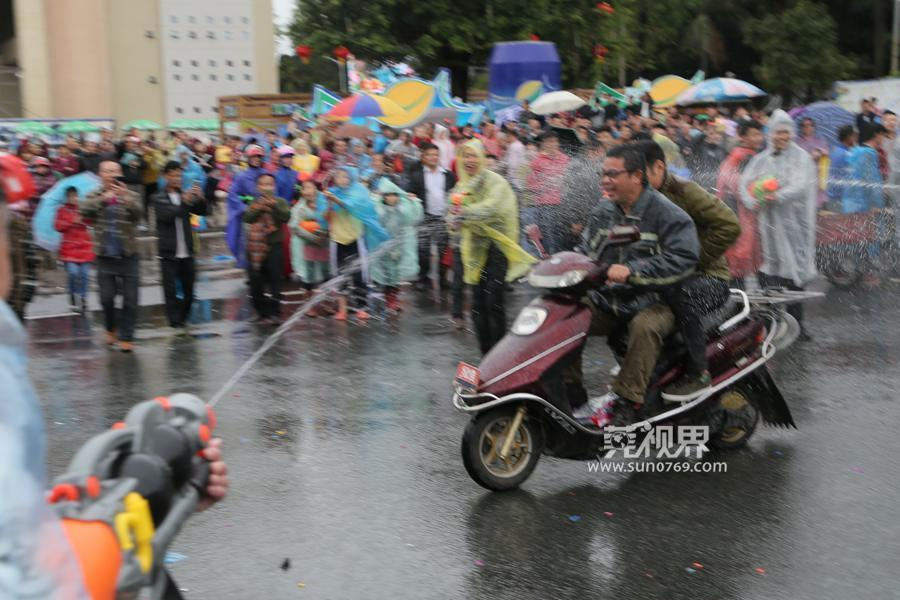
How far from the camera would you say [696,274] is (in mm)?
6754

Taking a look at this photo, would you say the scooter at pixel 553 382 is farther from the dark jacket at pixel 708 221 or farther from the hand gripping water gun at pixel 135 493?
the hand gripping water gun at pixel 135 493

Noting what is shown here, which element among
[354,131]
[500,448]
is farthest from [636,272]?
[354,131]

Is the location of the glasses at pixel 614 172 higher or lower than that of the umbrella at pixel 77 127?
higher

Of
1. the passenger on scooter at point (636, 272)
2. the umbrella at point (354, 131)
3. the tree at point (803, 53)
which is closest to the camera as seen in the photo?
the passenger on scooter at point (636, 272)

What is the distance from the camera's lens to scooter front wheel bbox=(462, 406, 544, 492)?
6.00m

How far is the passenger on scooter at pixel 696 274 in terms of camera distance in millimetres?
6426

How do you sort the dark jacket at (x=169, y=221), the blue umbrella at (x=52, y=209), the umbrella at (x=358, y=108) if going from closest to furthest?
the dark jacket at (x=169, y=221) → the blue umbrella at (x=52, y=209) → the umbrella at (x=358, y=108)

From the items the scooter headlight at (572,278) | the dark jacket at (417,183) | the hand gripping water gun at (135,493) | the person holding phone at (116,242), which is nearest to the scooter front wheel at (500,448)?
the scooter headlight at (572,278)

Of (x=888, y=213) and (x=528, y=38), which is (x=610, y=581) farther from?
(x=528, y=38)

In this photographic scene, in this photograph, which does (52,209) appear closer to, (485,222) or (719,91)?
(485,222)

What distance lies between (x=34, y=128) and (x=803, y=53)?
73.6ft

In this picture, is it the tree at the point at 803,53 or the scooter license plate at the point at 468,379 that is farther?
the tree at the point at 803,53

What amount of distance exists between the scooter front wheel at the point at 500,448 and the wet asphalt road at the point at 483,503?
0.12 metres

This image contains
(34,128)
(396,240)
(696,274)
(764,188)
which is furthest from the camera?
(34,128)
